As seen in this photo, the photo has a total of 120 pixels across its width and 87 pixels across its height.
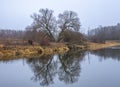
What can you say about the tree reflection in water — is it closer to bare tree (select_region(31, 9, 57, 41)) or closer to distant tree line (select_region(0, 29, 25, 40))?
bare tree (select_region(31, 9, 57, 41))

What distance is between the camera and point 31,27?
176 ft

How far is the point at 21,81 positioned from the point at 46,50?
24371 mm

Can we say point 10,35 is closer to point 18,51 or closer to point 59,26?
point 59,26

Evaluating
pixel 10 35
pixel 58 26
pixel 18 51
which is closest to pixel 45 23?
pixel 58 26

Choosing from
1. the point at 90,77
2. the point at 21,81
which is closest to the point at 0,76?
the point at 21,81

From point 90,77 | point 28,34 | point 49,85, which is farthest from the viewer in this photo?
point 28,34

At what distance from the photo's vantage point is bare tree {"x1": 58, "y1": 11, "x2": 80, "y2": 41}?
185 feet

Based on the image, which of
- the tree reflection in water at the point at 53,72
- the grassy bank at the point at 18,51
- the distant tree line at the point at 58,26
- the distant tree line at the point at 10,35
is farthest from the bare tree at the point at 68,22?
the tree reflection in water at the point at 53,72

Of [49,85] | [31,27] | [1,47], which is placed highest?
[31,27]

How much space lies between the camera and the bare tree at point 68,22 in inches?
2221

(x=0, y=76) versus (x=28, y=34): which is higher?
(x=28, y=34)

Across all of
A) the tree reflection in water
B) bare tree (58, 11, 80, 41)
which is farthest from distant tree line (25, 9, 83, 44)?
the tree reflection in water

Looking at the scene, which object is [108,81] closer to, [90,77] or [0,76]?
[90,77]

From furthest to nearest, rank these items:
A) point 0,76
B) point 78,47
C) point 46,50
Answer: point 78,47 < point 46,50 < point 0,76
